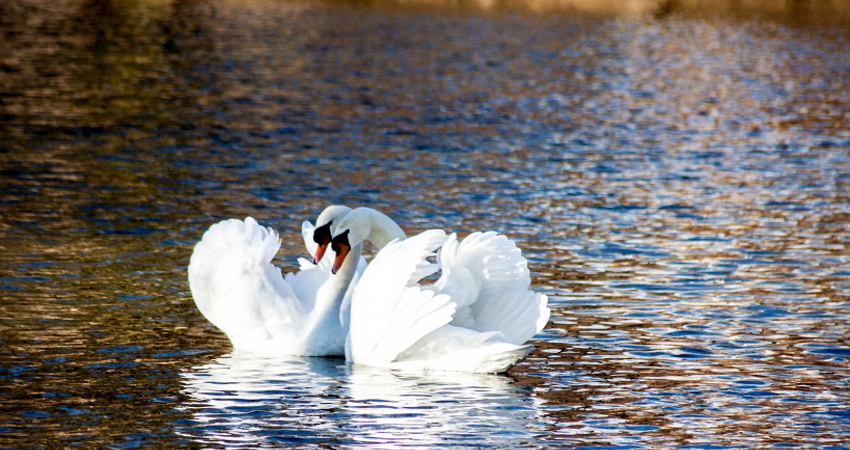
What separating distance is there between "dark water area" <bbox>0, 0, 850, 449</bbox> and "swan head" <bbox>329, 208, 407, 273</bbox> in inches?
38.4

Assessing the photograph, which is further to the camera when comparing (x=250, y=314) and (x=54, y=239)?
(x=54, y=239)

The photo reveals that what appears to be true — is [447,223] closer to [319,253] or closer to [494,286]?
[319,253]

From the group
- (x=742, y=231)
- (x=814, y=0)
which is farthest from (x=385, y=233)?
(x=814, y=0)

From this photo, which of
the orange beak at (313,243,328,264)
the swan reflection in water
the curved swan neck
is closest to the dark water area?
the swan reflection in water

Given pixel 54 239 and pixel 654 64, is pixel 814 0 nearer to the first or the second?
pixel 654 64

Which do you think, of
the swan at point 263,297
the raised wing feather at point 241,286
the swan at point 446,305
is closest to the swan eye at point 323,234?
the swan at point 263,297

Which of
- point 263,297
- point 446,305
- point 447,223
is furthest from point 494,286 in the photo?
point 447,223

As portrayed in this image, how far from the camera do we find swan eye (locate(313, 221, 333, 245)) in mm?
11211

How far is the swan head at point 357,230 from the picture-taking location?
11258mm

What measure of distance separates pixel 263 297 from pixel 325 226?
2.47 ft

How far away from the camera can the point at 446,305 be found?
10055mm

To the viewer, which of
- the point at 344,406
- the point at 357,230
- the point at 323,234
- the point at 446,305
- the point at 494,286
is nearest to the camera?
the point at 344,406

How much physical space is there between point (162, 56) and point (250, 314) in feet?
94.8

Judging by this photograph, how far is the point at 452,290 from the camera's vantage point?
407 inches
